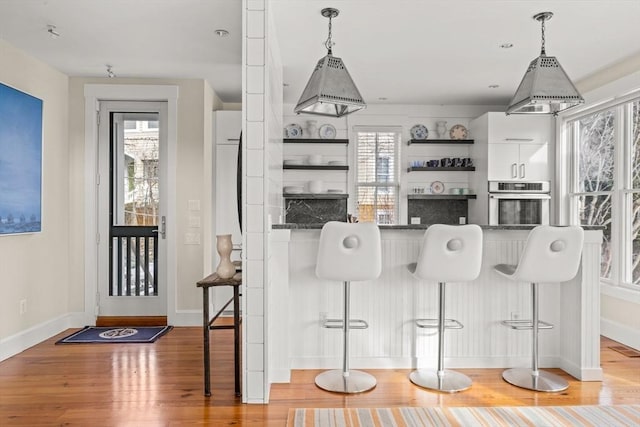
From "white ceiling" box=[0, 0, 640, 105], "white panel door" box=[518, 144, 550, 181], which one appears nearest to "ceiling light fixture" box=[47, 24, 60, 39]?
"white ceiling" box=[0, 0, 640, 105]

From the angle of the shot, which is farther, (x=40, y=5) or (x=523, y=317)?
(x=523, y=317)

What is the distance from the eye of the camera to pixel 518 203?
5.54 m

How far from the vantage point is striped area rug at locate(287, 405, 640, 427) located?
2.53 m

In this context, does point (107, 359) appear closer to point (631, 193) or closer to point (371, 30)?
A: point (371, 30)

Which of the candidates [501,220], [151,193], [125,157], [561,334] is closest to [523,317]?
[561,334]

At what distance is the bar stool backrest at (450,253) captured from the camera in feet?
9.61

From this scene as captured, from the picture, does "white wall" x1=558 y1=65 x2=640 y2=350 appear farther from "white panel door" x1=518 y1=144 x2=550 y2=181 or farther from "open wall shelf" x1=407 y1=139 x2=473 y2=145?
"open wall shelf" x1=407 y1=139 x2=473 y2=145

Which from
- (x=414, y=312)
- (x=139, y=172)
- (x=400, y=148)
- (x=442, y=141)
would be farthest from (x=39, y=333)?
(x=442, y=141)

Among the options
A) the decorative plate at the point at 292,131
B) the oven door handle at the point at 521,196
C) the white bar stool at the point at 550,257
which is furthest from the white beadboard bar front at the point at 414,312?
the decorative plate at the point at 292,131

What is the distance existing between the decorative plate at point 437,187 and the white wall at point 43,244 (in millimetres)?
4297

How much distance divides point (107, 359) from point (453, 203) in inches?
177

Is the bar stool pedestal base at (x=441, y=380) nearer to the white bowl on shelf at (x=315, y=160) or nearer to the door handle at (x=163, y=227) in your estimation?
the door handle at (x=163, y=227)

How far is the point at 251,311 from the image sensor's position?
111 inches

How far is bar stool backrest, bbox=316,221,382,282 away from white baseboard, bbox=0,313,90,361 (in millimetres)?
2761
